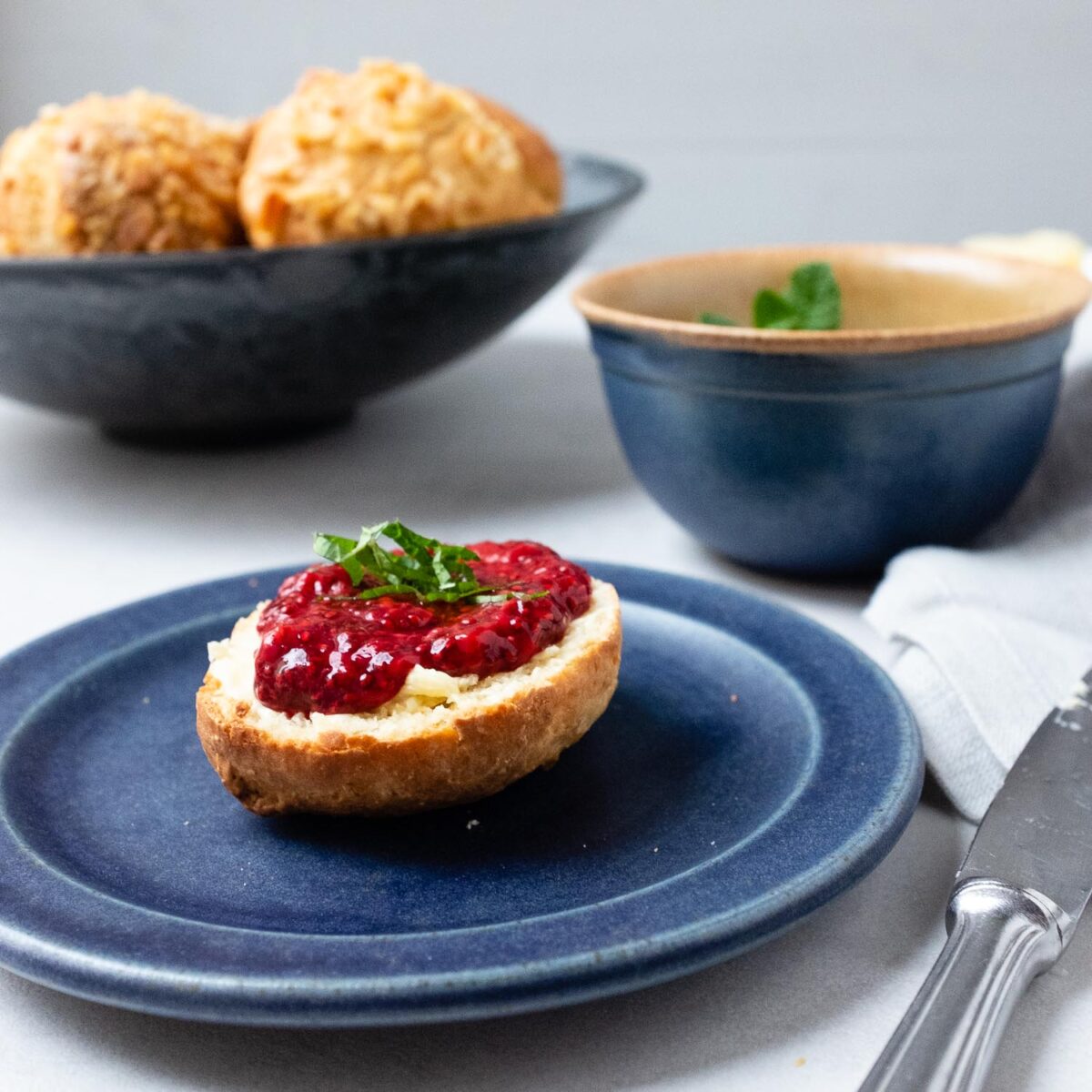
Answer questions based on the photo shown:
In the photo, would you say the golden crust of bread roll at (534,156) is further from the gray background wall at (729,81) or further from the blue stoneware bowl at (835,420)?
the gray background wall at (729,81)

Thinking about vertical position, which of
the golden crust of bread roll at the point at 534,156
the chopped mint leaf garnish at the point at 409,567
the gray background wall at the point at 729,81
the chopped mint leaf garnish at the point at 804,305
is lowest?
the gray background wall at the point at 729,81

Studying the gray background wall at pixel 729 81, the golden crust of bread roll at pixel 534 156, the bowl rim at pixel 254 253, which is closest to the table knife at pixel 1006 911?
the bowl rim at pixel 254 253

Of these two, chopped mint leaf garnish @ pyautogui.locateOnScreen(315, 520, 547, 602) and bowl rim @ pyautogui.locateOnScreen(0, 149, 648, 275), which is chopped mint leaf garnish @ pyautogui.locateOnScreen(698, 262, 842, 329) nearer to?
bowl rim @ pyautogui.locateOnScreen(0, 149, 648, 275)

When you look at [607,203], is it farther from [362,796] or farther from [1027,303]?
[362,796]

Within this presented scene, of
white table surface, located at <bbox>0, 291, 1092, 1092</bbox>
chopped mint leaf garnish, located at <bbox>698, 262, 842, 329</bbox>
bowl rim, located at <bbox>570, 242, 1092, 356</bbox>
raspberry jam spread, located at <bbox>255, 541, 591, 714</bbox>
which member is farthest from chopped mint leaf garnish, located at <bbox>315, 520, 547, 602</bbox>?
chopped mint leaf garnish, located at <bbox>698, 262, 842, 329</bbox>

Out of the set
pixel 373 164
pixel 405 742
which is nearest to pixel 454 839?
pixel 405 742

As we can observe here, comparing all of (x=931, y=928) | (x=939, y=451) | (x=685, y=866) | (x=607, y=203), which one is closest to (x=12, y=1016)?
(x=685, y=866)
